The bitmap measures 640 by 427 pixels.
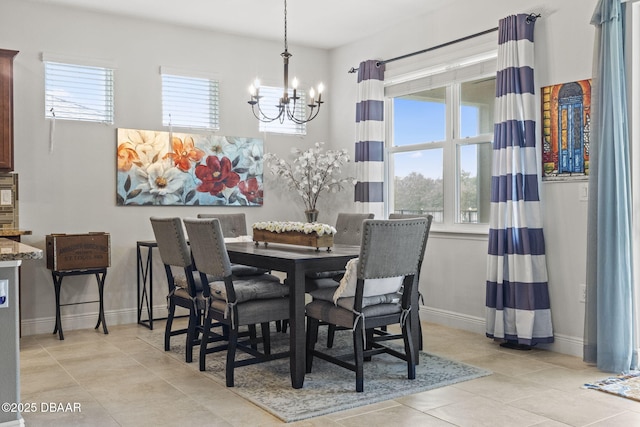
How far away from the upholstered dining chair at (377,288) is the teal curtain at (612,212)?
1.20m

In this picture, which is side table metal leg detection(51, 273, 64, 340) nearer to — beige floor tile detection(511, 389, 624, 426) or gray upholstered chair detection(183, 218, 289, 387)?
gray upholstered chair detection(183, 218, 289, 387)

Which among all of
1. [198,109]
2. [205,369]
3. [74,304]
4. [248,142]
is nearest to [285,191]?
[248,142]

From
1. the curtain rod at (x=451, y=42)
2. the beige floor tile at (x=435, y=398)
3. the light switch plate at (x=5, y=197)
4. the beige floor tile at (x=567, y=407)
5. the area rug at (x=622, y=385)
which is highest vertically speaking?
the curtain rod at (x=451, y=42)

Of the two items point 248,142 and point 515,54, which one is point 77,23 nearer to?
point 248,142

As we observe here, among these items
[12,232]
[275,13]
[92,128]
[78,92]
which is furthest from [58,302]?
[275,13]

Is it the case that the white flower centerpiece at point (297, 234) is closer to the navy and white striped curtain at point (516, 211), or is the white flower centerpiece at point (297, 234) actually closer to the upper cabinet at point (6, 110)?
the navy and white striped curtain at point (516, 211)

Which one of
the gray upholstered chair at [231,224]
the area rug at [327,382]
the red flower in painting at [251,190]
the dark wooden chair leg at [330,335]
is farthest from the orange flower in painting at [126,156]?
the dark wooden chair leg at [330,335]

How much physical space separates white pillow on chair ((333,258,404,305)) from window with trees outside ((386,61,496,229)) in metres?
1.80

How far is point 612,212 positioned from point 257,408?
8.10 ft

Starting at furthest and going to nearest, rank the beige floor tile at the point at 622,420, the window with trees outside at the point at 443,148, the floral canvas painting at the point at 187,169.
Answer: the floral canvas painting at the point at 187,169
the window with trees outside at the point at 443,148
the beige floor tile at the point at 622,420

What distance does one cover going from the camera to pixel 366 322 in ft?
11.1

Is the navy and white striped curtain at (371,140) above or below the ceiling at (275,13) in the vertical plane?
below

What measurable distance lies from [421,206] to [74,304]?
3.24 m

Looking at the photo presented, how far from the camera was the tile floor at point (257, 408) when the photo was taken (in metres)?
2.93
